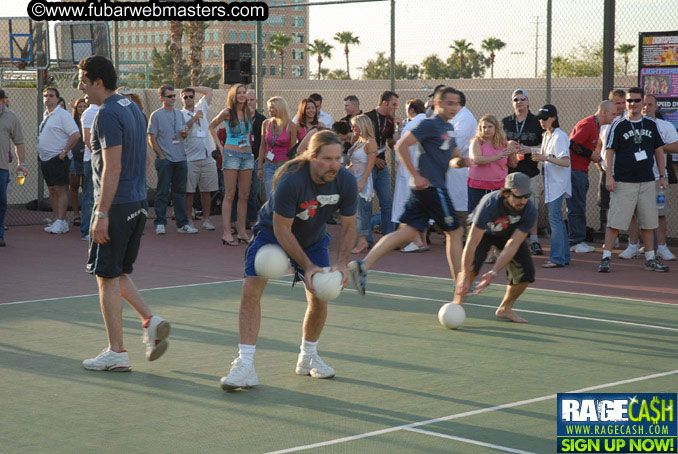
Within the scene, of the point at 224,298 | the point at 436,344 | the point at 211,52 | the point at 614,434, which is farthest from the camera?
the point at 211,52

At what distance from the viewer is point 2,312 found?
9344mm

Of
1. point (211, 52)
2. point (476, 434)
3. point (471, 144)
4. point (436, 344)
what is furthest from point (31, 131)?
point (211, 52)

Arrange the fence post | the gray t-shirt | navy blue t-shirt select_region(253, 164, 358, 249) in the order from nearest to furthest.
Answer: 1. navy blue t-shirt select_region(253, 164, 358, 249)
2. the fence post
3. the gray t-shirt

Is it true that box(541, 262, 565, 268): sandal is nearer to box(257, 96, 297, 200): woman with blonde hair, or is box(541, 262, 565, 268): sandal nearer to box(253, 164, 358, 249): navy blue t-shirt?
box(257, 96, 297, 200): woman with blonde hair

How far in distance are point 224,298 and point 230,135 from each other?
4540 mm

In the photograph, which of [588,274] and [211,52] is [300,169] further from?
[211,52]

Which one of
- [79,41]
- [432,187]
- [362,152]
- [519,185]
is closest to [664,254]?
[362,152]

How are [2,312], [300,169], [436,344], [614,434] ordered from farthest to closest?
[2,312] → [436,344] → [300,169] → [614,434]

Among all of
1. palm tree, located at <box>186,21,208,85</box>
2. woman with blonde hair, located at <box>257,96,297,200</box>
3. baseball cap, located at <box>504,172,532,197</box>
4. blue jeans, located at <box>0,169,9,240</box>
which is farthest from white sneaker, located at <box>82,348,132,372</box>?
palm tree, located at <box>186,21,208,85</box>

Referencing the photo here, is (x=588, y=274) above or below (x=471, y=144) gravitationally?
below

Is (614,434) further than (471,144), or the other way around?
(471,144)

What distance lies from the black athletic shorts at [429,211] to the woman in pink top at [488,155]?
8.46ft

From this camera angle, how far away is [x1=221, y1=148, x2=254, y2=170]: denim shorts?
46.5 feet

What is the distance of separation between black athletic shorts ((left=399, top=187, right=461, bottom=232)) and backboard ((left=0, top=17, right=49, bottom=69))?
1262cm
